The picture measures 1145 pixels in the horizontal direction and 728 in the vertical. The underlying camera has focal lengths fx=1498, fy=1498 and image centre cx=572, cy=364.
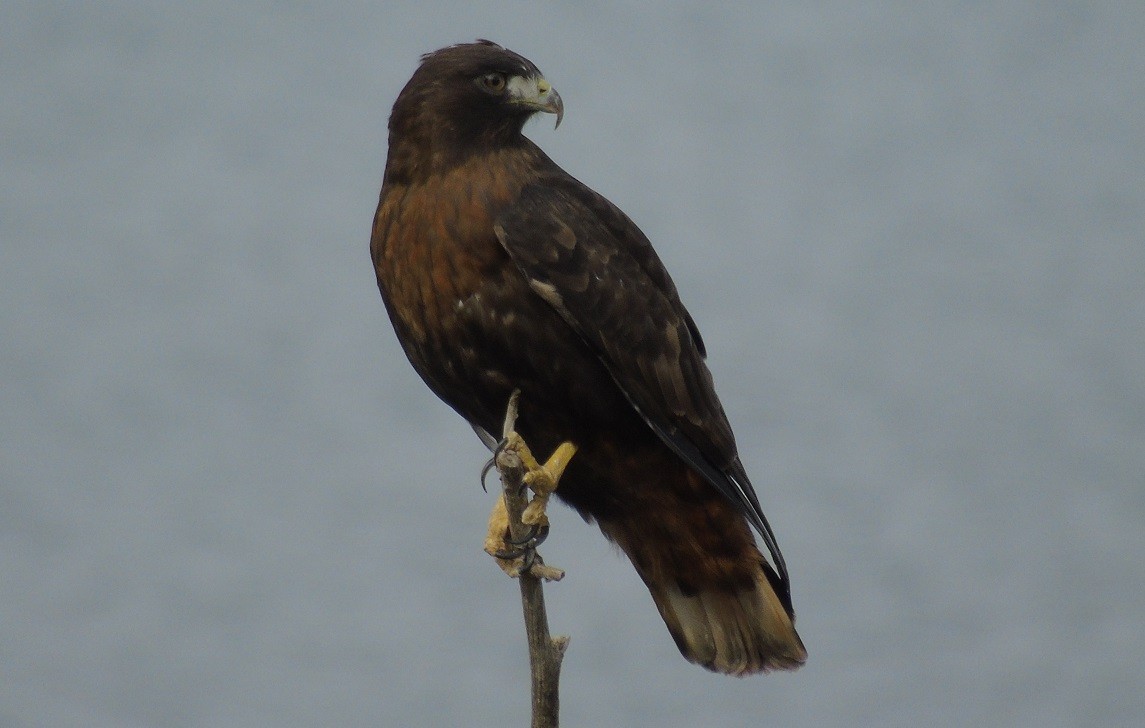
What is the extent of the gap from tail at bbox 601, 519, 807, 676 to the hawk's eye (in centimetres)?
126

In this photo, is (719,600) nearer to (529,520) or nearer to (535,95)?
(529,520)

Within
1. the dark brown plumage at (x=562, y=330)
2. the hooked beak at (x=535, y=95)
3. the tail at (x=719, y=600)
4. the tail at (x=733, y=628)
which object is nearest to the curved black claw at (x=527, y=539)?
the dark brown plumage at (x=562, y=330)

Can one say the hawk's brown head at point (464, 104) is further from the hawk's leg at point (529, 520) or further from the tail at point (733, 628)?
the tail at point (733, 628)

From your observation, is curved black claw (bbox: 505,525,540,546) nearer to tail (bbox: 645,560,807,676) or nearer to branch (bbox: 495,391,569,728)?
branch (bbox: 495,391,569,728)

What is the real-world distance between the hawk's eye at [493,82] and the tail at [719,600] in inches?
49.6

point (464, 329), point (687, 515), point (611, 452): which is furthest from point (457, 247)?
point (687, 515)

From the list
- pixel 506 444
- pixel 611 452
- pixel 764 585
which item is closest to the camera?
pixel 506 444

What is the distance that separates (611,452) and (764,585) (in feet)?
2.19

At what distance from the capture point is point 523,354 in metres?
3.79

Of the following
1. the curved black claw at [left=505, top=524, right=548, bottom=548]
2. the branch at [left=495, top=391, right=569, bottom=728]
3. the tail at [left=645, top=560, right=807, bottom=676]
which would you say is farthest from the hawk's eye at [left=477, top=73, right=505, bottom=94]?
the tail at [left=645, top=560, right=807, bottom=676]

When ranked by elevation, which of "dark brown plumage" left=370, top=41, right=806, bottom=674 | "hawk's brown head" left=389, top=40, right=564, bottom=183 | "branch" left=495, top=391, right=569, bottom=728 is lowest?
"branch" left=495, top=391, right=569, bottom=728

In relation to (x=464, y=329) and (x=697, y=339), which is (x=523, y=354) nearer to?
(x=464, y=329)

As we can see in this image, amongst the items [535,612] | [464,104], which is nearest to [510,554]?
[535,612]

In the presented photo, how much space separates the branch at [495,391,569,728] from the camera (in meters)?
3.73
